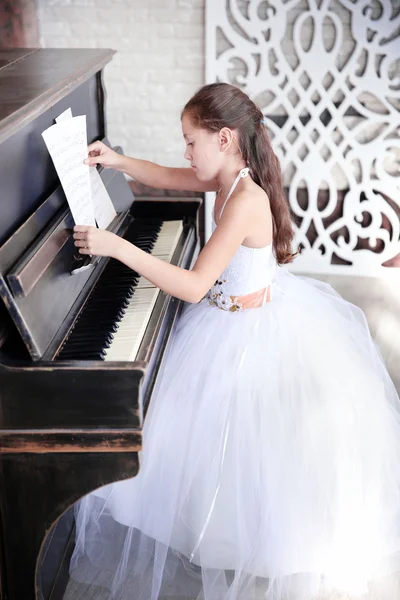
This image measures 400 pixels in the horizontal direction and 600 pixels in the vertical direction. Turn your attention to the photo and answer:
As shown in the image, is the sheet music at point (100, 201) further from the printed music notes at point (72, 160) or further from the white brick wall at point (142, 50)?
the white brick wall at point (142, 50)

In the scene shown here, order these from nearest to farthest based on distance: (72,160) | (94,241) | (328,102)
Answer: (94,241), (72,160), (328,102)

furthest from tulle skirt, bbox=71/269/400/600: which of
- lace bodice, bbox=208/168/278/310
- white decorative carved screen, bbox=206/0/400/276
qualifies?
white decorative carved screen, bbox=206/0/400/276

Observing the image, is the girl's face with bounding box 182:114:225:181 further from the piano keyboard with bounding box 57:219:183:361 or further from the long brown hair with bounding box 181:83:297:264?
the piano keyboard with bounding box 57:219:183:361

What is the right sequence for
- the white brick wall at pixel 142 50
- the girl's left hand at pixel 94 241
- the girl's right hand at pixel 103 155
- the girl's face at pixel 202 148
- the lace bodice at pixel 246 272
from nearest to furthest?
1. the girl's left hand at pixel 94 241
2. the girl's face at pixel 202 148
3. the lace bodice at pixel 246 272
4. the girl's right hand at pixel 103 155
5. the white brick wall at pixel 142 50

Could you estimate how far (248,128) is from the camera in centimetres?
185

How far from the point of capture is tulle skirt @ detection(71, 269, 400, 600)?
1715mm

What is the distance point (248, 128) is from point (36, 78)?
57 centimetres

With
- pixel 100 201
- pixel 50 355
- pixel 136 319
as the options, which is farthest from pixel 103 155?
pixel 50 355

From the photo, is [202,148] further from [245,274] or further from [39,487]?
[39,487]

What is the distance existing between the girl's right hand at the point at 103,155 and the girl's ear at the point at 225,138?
403 millimetres

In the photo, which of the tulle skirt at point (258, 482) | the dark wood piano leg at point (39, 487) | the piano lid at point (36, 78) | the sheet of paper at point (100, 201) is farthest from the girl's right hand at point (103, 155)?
the dark wood piano leg at point (39, 487)

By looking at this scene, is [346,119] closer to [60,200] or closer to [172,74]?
[172,74]

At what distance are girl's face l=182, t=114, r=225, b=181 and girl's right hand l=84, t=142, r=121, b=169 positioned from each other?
0.33 meters

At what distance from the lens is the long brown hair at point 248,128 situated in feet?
5.91
